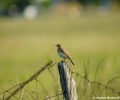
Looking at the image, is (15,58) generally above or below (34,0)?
below

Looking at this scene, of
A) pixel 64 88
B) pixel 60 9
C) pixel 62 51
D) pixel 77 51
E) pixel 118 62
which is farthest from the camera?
pixel 60 9

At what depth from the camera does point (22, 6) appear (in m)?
79.6

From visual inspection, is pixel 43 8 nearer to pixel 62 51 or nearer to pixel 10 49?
pixel 10 49

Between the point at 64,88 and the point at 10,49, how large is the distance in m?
13.7

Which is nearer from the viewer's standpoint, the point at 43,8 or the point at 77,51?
the point at 77,51

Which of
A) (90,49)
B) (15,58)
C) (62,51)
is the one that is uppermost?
(90,49)

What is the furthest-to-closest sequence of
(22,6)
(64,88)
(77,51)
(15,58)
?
(22,6), (77,51), (15,58), (64,88)

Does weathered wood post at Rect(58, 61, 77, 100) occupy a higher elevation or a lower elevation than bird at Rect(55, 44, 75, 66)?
lower

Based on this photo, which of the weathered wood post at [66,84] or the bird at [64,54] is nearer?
the weathered wood post at [66,84]

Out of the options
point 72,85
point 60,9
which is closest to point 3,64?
point 72,85

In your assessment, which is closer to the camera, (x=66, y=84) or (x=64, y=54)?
(x=66, y=84)

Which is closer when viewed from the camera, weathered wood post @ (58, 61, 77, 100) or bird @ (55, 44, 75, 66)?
weathered wood post @ (58, 61, 77, 100)

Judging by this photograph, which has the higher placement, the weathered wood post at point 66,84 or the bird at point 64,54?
the bird at point 64,54

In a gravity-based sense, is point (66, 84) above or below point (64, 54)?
below
